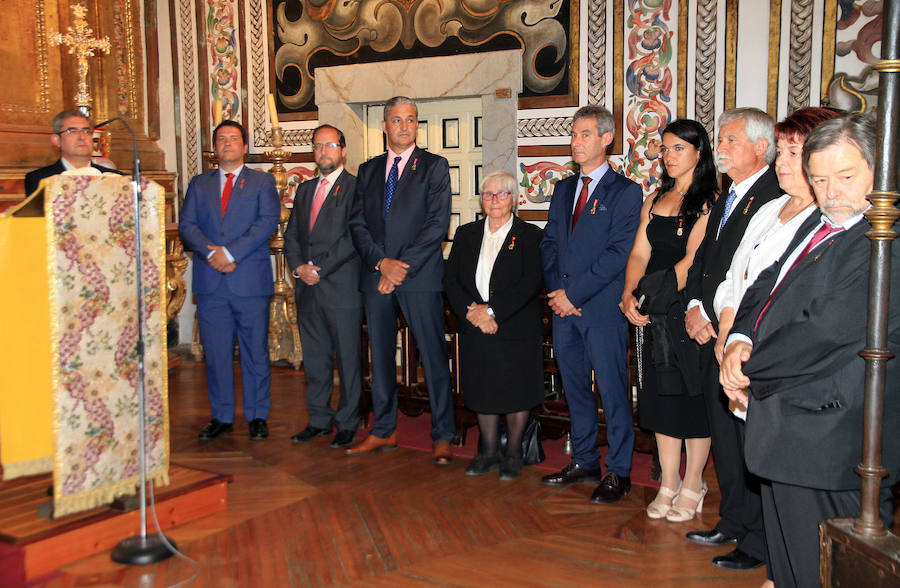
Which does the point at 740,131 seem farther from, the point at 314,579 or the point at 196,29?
the point at 196,29

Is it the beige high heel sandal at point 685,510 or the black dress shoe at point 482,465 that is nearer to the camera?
the beige high heel sandal at point 685,510

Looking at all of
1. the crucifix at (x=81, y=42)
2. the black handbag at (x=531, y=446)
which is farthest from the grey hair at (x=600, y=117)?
the crucifix at (x=81, y=42)

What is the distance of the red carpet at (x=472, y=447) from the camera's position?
169 inches

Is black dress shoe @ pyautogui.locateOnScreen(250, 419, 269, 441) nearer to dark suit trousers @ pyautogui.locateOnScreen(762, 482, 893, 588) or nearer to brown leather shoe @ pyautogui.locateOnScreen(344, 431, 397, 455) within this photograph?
brown leather shoe @ pyautogui.locateOnScreen(344, 431, 397, 455)

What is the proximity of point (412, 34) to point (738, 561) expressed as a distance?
16.2ft

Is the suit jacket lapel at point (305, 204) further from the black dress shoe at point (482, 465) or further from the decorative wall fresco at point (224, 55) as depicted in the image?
the decorative wall fresco at point (224, 55)

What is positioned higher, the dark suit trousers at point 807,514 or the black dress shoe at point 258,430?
the dark suit trousers at point 807,514

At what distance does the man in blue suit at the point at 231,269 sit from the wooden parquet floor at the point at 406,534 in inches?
16.7

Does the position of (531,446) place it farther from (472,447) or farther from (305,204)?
(305,204)

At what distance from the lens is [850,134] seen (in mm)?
2016

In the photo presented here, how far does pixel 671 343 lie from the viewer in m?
3.35

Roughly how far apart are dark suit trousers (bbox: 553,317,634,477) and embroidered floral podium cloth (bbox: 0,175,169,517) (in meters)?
1.83

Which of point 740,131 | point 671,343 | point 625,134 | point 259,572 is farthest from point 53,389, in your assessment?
point 625,134

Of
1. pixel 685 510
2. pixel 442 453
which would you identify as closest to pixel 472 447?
pixel 442 453
